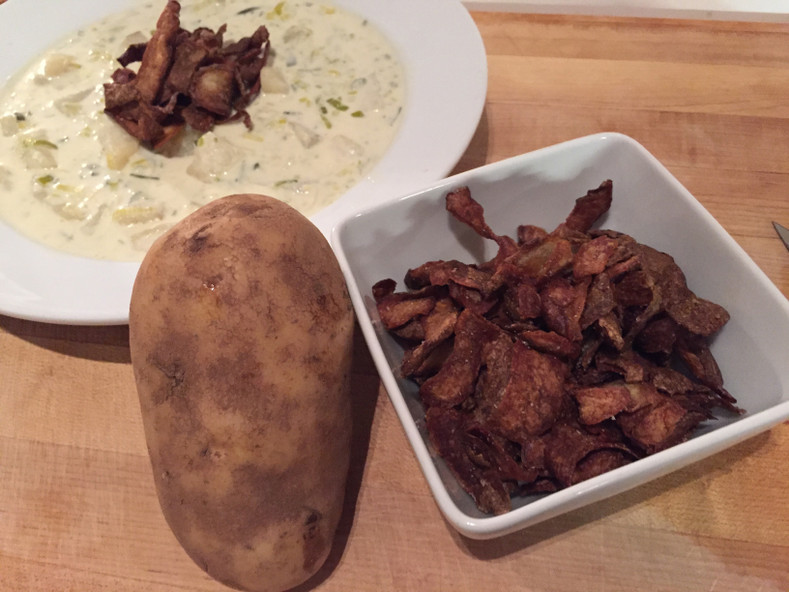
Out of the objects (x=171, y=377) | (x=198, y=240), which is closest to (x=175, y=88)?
(x=198, y=240)

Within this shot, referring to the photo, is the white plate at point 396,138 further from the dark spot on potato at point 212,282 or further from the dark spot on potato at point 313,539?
the dark spot on potato at point 313,539

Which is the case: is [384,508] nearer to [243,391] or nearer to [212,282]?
[243,391]

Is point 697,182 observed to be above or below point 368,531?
above

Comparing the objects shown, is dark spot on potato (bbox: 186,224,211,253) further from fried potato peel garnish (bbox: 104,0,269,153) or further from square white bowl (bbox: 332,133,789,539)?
fried potato peel garnish (bbox: 104,0,269,153)

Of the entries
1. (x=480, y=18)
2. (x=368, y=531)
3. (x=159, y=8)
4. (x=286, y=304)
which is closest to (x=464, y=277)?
(x=286, y=304)

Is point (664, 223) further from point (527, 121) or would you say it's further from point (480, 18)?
point (480, 18)

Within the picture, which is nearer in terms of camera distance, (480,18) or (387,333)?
(387,333)

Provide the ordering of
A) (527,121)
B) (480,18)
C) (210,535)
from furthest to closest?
(480,18) → (527,121) → (210,535)
